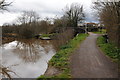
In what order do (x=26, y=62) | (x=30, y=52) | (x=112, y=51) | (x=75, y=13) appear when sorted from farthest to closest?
1. (x=75, y=13)
2. (x=30, y=52)
3. (x=26, y=62)
4. (x=112, y=51)

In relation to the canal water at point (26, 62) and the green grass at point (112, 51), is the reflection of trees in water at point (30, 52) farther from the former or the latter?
the green grass at point (112, 51)

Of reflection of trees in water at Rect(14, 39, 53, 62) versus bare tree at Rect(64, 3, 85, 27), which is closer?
reflection of trees in water at Rect(14, 39, 53, 62)

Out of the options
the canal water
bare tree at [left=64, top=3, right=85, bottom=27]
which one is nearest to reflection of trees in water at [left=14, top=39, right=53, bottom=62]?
the canal water

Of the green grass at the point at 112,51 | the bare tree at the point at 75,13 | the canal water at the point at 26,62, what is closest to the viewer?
the canal water at the point at 26,62

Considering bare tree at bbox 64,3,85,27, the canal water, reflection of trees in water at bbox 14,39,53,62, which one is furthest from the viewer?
bare tree at bbox 64,3,85,27

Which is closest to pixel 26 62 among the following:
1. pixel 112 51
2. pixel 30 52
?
pixel 30 52

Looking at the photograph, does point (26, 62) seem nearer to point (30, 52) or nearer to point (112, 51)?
point (30, 52)

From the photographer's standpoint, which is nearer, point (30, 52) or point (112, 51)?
point (112, 51)

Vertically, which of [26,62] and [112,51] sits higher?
[112,51]

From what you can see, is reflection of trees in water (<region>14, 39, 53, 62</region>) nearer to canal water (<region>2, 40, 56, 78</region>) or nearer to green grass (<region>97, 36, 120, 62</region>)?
canal water (<region>2, 40, 56, 78</region>)

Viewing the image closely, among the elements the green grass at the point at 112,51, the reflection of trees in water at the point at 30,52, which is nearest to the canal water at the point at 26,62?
the reflection of trees in water at the point at 30,52

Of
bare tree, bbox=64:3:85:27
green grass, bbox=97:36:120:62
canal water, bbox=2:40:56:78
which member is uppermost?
bare tree, bbox=64:3:85:27

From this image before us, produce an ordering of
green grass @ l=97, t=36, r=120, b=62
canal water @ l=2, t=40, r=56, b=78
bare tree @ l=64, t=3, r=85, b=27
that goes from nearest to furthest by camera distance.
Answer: canal water @ l=2, t=40, r=56, b=78 < green grass @ l=97, t=36, r=120, b=62 < bare tree @ l=64, t=3, r=85, b=27

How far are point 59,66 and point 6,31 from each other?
38344 millimetres
